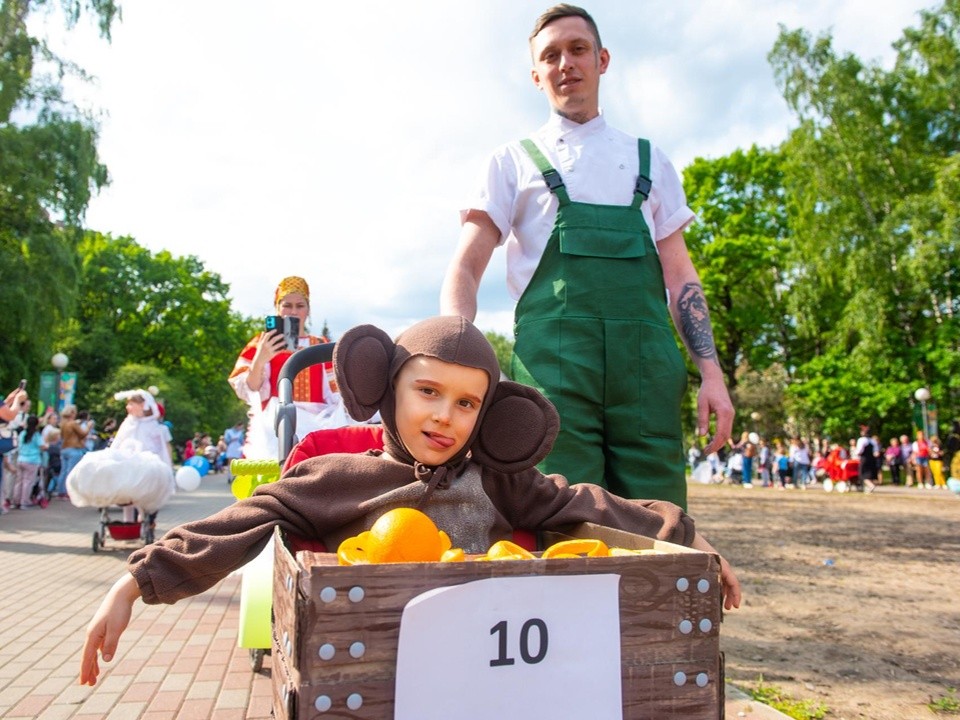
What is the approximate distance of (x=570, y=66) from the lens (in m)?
2.78

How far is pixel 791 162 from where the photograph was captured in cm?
2402

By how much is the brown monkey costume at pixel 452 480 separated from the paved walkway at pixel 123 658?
60.5 inches

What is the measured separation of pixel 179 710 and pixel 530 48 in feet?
9.89

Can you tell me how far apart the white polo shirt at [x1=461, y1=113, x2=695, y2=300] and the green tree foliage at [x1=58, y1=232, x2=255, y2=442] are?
3489cm

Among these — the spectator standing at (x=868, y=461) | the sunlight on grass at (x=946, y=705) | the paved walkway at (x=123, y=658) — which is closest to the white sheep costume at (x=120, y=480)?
the paved walkway at (x=123, y=658)

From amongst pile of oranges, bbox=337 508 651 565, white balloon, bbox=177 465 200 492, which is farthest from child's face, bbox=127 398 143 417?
pile of oranges, bbox=337 508 651 565

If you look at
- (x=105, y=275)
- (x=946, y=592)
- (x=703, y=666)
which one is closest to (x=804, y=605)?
(x=946, y=592)

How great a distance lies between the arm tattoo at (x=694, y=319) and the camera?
2932mm

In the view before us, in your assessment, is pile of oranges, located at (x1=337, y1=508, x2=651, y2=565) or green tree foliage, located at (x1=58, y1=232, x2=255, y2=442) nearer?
pile of oranges, located at (x1=337, y1=508, x2=651, y2=565)

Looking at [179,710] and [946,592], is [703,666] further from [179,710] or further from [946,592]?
[946,592]

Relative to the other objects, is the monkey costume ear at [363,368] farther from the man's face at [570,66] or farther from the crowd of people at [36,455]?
the crowd of people at [36,455]

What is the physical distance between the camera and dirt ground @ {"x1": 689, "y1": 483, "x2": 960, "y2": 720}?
11.6 feet

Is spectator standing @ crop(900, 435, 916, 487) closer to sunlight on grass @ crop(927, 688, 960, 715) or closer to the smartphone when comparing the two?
sunlight on grass @ crop(927, 688, 960, 715)

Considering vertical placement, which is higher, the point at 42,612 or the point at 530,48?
the point at 530,48
